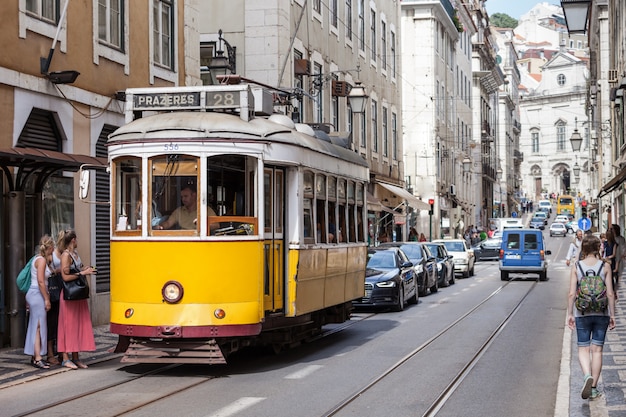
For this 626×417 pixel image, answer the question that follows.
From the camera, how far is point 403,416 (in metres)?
9.91

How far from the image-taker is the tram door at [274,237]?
13250 mm

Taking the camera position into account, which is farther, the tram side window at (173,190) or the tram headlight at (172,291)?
the tram side window at (173,190)

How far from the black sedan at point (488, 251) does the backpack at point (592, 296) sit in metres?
47.5

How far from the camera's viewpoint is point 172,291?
1248 centimetres

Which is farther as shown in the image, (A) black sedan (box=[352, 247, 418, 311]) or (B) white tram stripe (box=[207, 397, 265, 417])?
(A) black sedan (box=[352, 247, 418, 311])

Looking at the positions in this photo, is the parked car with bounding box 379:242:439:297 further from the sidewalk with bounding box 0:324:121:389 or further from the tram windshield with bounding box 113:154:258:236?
the tram windshield with bounding box 113:154:258:236

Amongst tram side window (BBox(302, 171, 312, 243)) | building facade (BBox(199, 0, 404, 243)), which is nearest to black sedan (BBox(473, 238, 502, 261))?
building facade (BBox(199, 0, 404, 243))

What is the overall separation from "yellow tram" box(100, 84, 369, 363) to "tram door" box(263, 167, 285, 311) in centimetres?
1

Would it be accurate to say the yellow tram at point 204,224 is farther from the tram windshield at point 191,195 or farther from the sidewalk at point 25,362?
the sidewalk at point 25,362

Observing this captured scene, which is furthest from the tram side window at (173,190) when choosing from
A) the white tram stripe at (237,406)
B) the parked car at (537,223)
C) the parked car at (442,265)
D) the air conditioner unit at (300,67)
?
the parked car at (537,223)

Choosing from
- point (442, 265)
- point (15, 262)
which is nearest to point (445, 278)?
point (442, 265)

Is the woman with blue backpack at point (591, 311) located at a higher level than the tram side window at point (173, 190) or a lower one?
lower

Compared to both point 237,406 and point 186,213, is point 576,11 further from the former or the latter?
point 237,406

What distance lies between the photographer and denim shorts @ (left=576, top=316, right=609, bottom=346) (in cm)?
1062
